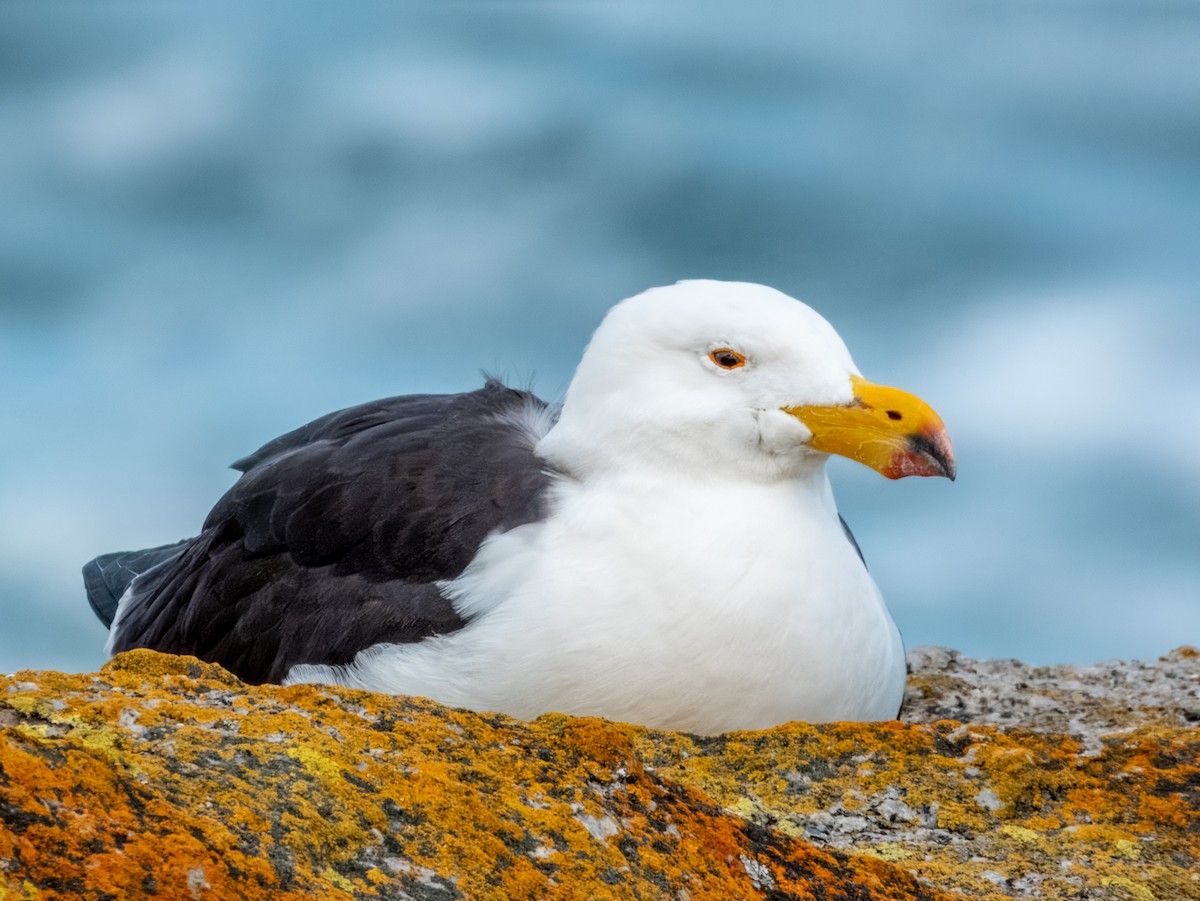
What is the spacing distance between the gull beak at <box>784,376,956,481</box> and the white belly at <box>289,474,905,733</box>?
375 mm

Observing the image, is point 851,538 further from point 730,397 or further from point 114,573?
point 114,573

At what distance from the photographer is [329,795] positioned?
3.01m

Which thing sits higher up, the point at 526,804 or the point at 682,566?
the point at 682,566

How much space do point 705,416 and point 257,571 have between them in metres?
2.22

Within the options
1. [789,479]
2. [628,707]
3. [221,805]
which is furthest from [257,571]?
[221,805]

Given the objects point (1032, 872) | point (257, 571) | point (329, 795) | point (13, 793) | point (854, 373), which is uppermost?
point (854, 373)

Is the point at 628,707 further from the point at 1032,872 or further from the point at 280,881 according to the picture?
the point at 280,881

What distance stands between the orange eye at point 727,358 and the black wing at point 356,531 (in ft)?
2.83

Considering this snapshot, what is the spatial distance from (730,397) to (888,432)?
0.63 metres

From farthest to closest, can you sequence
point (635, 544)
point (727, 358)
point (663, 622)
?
point (727, 358), point (635, 544), point (663, 622)

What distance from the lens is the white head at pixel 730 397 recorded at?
554 centimetres

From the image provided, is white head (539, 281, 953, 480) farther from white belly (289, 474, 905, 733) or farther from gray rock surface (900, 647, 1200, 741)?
gray rock surface (900, 647, 1200, 741)

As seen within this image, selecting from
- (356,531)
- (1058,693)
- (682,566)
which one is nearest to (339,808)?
(682,566)

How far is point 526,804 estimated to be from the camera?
3197mm
